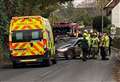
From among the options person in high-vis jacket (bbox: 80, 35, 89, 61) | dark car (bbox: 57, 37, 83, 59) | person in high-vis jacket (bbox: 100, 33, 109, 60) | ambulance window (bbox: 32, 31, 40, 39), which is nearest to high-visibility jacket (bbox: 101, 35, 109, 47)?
person in high-vis jacket (bbox: 100, 33, 109, 60)

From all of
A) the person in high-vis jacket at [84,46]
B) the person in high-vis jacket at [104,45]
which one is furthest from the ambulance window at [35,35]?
the person in high-vis jacket at [104,45]

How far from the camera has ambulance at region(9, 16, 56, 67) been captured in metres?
28.3

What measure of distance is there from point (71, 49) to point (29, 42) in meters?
9.67

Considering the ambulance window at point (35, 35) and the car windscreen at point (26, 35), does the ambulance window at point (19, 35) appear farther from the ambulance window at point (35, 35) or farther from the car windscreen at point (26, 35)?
the ambulance window at point (35, 35)

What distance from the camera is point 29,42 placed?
2845cm

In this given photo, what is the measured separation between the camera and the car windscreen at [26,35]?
28.4 meters

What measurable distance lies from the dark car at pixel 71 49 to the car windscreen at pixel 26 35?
9288mm

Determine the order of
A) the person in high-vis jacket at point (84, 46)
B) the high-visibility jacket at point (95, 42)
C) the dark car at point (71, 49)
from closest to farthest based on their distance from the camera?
the person in high-vis jacket at point (84, 46), the high-visibility jacket at point (95, 42), the dark car at point (71, 49)

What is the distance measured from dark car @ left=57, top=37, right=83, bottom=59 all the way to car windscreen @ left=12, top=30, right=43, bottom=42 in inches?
366

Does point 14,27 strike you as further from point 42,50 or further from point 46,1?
point 46,1

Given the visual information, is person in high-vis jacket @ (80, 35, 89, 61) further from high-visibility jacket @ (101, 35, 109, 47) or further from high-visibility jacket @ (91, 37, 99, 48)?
high-visibility jacket @ (101, 35, 109, 47)

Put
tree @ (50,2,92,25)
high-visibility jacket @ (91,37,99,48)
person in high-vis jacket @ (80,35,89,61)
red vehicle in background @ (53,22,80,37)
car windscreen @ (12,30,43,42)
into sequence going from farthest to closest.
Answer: tree @ (50,2,92,25), red vehicle in background @ (53,22,80,37), high-visibility jacket @ (91,37,99,48), person in high-vis jacket @ (80,35,89,61), car windscreen @ (12,30,43,42)

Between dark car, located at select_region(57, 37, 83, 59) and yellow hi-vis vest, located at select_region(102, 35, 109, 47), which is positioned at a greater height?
yellow hi-vis vest, located at select_region(102, 35, 109, 47)

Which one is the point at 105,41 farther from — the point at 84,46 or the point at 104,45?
the point at 84,46
